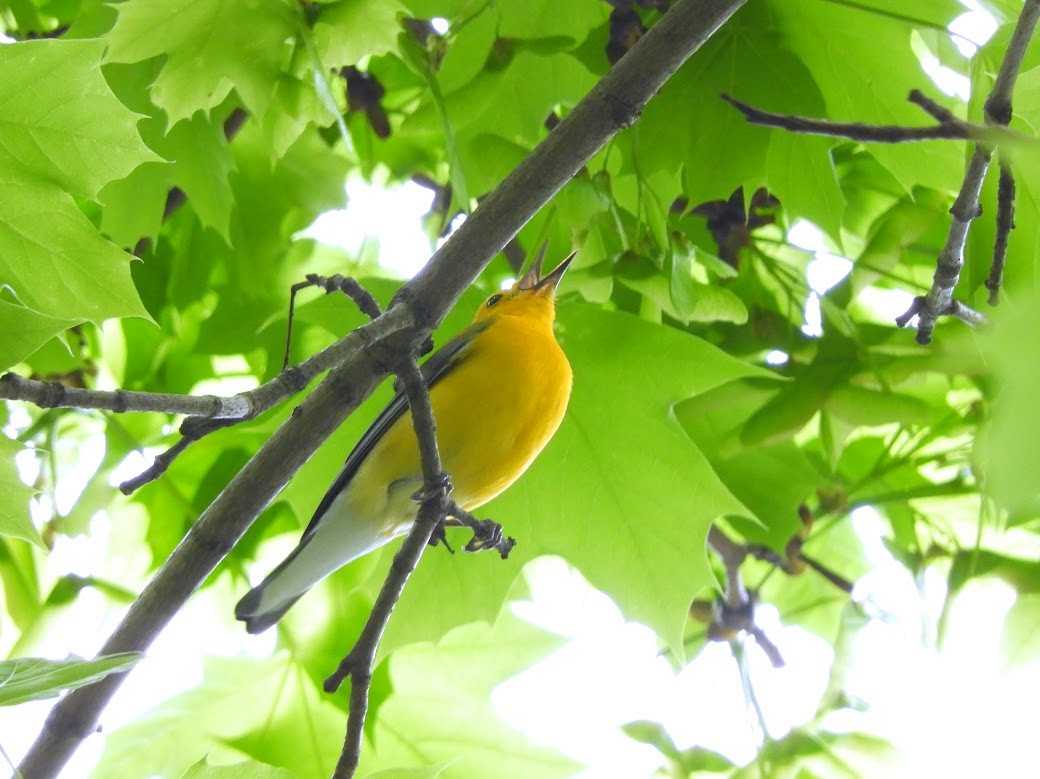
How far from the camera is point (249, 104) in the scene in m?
1.80

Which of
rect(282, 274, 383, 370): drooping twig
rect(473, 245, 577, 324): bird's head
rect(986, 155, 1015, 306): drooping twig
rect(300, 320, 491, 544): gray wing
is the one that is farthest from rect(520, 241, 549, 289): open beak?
rect(986, 155, 1015, 306): drooping twig

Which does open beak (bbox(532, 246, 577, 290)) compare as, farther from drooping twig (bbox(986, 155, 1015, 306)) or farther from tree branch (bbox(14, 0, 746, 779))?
drooping twig (bbox(986, 155, 1015, 306))

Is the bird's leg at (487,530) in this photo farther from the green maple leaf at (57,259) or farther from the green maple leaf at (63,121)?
the green maple leaf at (63,121)

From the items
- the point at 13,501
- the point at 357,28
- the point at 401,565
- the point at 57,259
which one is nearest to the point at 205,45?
the point at 357,28

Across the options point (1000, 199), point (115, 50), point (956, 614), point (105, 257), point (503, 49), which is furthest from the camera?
point (956, 614)

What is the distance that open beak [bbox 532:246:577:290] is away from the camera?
234 centimetres

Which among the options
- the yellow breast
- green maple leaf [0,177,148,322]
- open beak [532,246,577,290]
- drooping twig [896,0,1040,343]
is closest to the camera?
drooping twig [896,0,1040,343]

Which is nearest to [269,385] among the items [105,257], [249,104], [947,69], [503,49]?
[105,257]

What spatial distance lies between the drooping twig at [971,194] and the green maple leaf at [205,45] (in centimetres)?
111

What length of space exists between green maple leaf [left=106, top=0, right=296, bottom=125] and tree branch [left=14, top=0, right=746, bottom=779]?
1.79 ft

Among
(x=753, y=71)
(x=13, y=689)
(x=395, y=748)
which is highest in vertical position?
(x=753, y=71)

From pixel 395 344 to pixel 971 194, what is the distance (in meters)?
0.76

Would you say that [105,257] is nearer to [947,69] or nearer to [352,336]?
[352,336]

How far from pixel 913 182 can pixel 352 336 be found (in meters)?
1.12
